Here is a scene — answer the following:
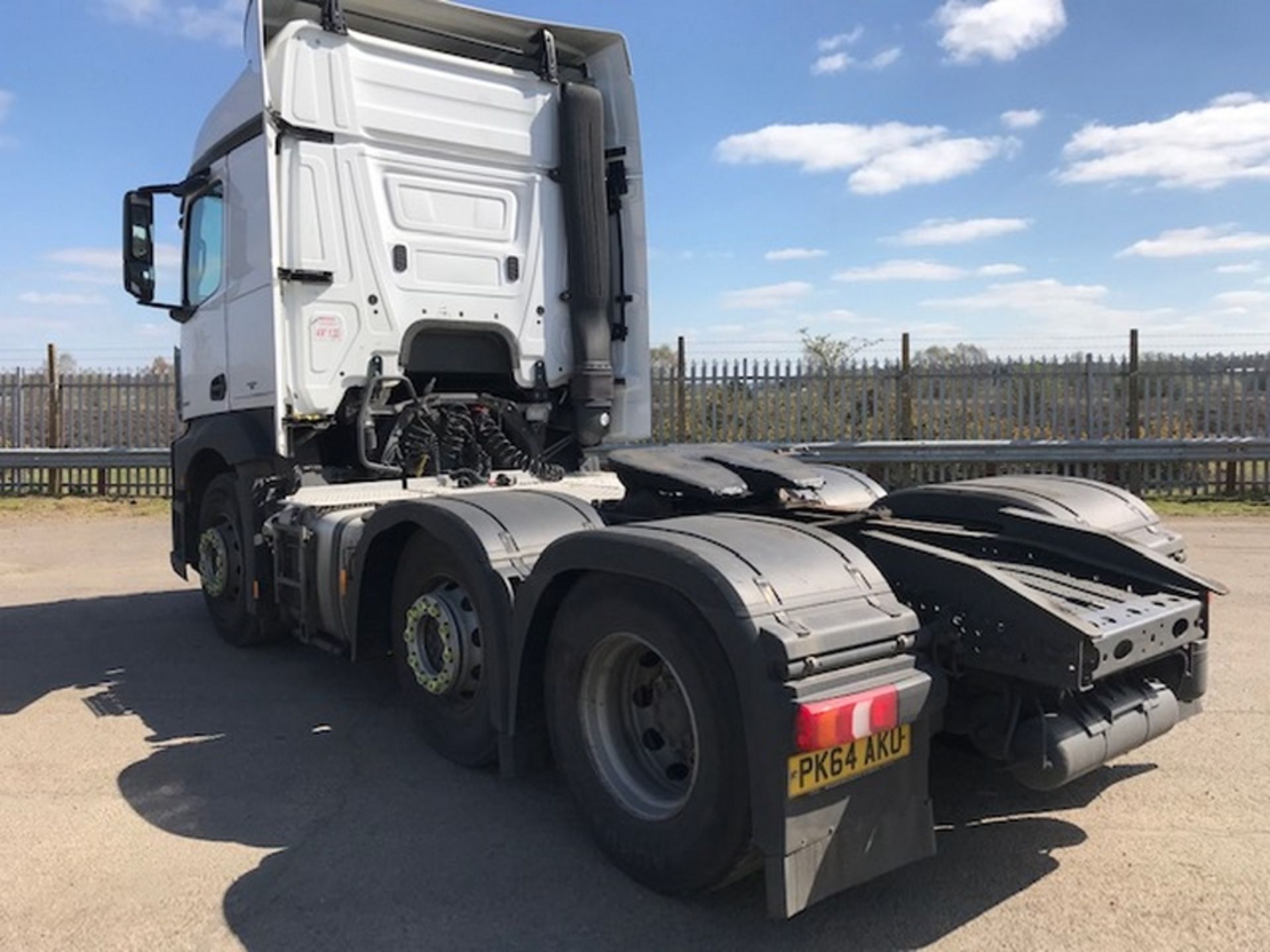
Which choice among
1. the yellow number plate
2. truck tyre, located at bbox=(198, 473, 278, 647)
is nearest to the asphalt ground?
the yellow number plate

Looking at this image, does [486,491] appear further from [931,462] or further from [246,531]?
[931,462]

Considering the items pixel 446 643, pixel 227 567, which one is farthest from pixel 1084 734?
pixel 227 567

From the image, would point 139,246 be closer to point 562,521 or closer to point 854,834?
point 562,521

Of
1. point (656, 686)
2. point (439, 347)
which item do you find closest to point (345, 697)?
point (439, 347)

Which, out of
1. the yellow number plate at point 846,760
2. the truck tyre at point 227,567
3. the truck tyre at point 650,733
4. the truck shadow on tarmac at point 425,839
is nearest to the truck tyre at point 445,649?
the truck shadow on tarmac at point 425,839

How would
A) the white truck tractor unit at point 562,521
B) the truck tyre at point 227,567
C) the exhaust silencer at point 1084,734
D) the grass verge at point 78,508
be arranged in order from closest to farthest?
the white truck tractor unit at point 562,521 → the exhaust silencer at point 1084,734 → the truck tyre at point 227,567 → the grass verge at point 78,508

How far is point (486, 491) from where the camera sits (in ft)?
15.7

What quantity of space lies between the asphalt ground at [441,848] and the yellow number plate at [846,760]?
1.83 ft

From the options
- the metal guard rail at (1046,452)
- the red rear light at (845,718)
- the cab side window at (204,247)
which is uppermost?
the cab side window at (204,247)

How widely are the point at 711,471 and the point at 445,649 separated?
52.0 inches

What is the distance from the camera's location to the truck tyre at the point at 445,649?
164 inches

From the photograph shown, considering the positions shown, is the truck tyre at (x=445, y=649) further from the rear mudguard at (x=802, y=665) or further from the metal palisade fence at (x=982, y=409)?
the metal palisade fence at (x=982, y=409)

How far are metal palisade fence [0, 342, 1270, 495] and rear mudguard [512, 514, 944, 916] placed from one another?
1240 centimetres

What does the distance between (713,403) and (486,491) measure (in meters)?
11.6
